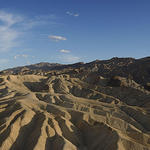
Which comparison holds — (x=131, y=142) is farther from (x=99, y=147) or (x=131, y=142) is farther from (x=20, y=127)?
(x=20, y=127)

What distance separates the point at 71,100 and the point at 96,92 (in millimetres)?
19948

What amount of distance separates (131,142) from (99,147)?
494cm

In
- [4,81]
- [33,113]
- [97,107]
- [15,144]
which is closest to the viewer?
[15,144]

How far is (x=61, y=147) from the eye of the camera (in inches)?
1366

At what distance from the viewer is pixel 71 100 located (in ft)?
208

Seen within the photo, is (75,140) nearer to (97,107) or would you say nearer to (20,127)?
(20,127)

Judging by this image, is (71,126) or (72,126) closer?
(71,126)

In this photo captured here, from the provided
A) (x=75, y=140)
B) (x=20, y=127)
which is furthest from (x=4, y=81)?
(x=75, y=140)

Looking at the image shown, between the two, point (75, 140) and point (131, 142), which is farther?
point (75, 140)

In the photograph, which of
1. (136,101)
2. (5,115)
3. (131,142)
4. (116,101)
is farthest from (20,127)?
(136,101)

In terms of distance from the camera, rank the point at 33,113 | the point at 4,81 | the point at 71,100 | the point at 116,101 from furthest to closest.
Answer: the point at 4,81 < the point at 116,101 < the point at 71,100 < the point at 33,113

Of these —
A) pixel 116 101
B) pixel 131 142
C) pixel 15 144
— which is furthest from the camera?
pixel 116 101

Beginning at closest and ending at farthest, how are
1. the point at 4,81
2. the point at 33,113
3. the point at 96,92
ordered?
the point at 33,113 < the point at 96,92 < the point at 4,81

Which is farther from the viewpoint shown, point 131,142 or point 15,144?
point 15,144
